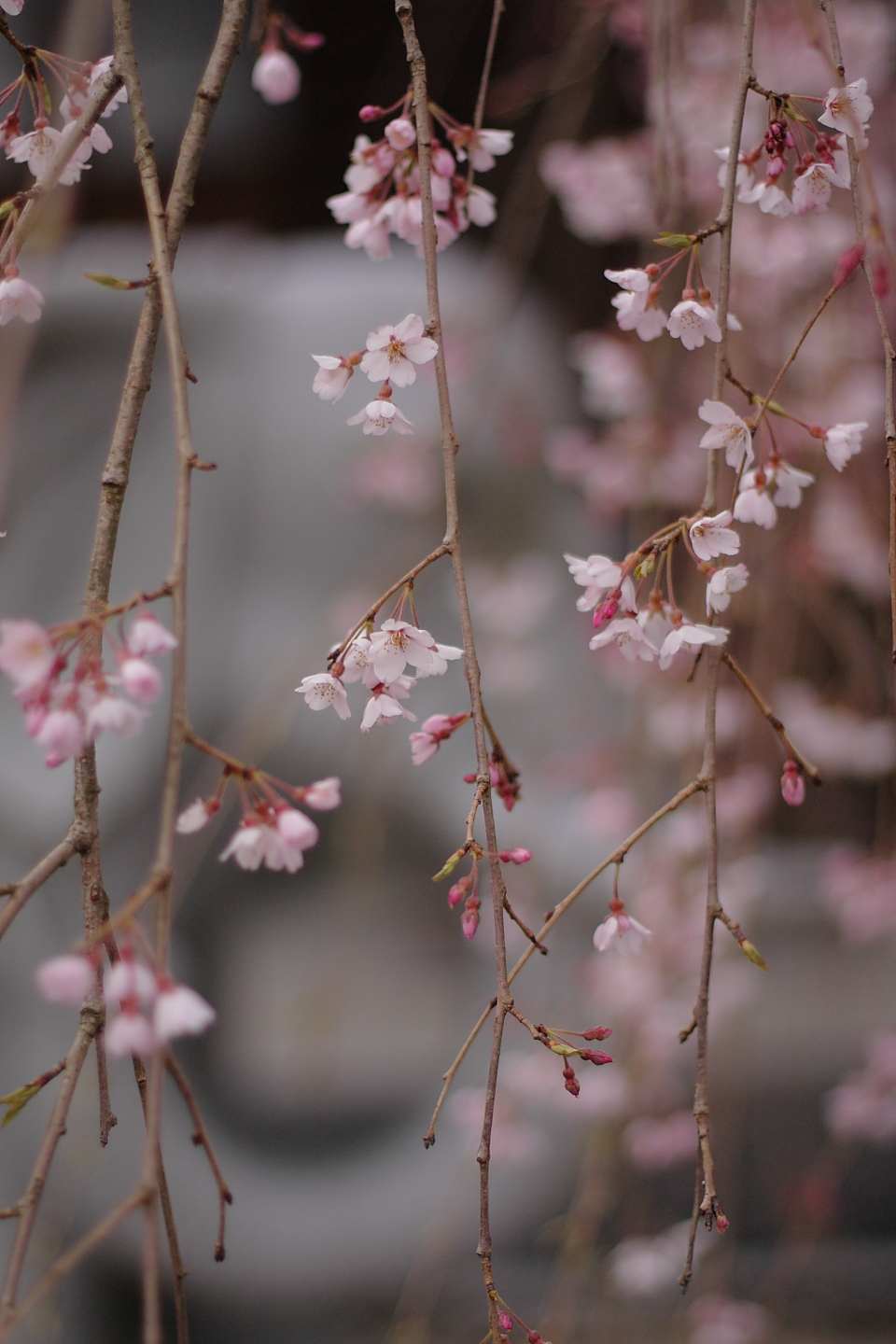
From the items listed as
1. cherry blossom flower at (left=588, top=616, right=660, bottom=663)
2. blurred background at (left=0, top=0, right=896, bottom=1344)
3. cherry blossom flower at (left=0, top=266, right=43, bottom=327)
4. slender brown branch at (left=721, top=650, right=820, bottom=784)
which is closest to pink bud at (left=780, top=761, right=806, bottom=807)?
slender brown branch at (left=721, top=650, right=820, bottom=784)

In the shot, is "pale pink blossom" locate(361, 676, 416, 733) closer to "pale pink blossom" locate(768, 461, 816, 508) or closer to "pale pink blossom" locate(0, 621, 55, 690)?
"pale pink blossom" locate(0, 621, 55, 690)

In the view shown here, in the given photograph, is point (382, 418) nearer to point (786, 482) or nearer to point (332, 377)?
point (332, 377)

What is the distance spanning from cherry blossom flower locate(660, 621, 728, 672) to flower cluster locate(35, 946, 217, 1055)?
34 cm

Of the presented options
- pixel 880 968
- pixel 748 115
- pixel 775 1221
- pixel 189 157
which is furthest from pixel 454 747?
pixel 189 157

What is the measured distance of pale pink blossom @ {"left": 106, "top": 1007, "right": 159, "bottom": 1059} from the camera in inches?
17.6

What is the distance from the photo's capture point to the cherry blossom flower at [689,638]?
0.64m

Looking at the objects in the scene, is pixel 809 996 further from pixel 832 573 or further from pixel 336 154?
pixel 336 154

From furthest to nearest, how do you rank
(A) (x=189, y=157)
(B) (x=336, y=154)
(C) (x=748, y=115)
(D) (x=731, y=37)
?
(B) (x=336, y=154) → (D) (x=731, y=37) → (C) (x=748, y=115) → (A) (x=189, y=157)

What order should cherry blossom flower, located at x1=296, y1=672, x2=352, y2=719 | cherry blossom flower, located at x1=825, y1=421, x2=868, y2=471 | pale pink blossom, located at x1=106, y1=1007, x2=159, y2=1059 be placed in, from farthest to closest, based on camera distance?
1. cherry blossom flower, located at x1=825, y1=421, x2=868, y2=471
2. cherry blossom flower, located at x1=296, y1=672, x2=352, y2=719
3. pale pink blossom, located at x1=106, y1=1007, x2=159, y2=1059

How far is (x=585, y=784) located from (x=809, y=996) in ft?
2.28

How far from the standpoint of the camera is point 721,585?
Answer: 647 mm

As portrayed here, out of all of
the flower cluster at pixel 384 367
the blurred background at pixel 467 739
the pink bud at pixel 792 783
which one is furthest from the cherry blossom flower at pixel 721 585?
the blurred background at pixel 467 739

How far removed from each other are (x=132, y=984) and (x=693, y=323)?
22.3 inches

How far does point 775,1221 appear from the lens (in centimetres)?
214
